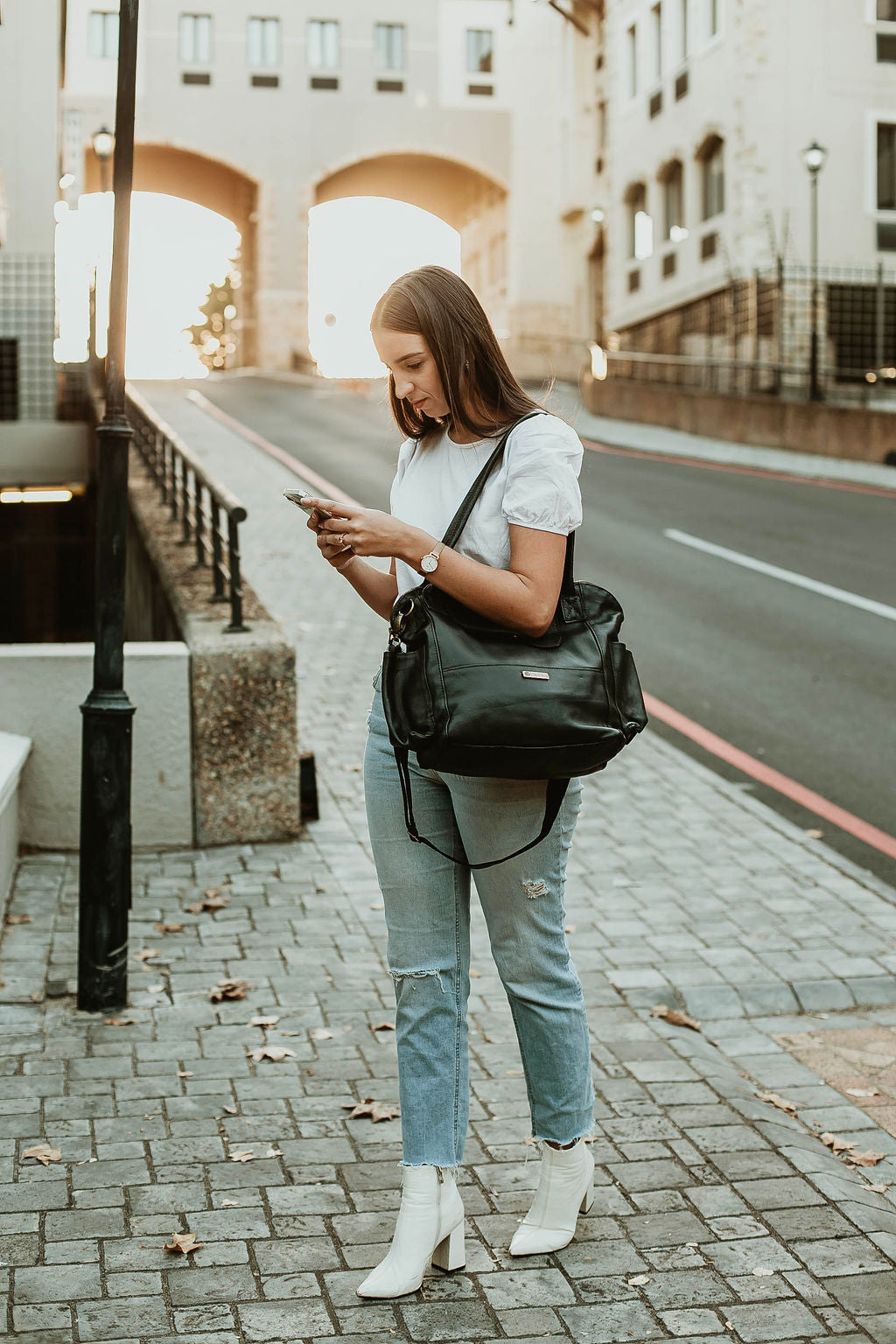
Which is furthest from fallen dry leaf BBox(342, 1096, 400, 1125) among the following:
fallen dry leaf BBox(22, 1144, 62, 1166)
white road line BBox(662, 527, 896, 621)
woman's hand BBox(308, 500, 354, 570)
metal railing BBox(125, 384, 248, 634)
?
white road line BBox(662, 527, 896, 621)

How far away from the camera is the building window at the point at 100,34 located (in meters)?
50.1

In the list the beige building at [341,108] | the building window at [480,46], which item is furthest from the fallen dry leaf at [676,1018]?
the building window at [480,46]

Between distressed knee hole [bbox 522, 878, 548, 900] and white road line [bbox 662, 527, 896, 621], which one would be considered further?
white road line [bbox 662, 527, 896, 621]

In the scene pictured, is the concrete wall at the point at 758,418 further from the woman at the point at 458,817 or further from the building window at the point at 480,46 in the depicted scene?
the building window at the point at 480,46

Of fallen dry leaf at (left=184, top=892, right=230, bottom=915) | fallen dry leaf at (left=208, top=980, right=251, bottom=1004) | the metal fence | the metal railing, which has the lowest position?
fallen dry leaf at (left=208, top=980, right=251, bottom=1004)

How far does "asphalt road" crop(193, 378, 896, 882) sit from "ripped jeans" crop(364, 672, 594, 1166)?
146 inches

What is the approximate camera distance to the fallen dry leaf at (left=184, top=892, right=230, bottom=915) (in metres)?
5.96

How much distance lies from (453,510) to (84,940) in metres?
2.41

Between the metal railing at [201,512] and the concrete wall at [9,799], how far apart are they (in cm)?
109

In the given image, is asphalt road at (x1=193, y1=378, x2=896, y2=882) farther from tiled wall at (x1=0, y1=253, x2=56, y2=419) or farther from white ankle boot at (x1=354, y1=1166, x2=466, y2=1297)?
tiled wall at (x1=0, y1=253, x2=56, y2=419)

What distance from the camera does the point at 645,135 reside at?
3769 centimetres

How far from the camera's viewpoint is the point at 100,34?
50281 millimetres

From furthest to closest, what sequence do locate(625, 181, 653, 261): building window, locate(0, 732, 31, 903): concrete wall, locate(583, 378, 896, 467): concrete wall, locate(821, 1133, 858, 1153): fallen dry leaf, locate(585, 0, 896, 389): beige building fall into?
locate(625, 181, 653, 261): building window, locate(585, 0, 896, 389): beige building, locate(583, 378, 896, 467): concrete wall, locate(0, 732, 31, 903): concrete wall, locate(821, 1133, 858, 1153): fallen dry leaf

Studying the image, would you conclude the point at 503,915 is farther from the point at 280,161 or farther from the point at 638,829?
the point at 280,161
